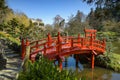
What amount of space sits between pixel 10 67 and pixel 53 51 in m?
4.87

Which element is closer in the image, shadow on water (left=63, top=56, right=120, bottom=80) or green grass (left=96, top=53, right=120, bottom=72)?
shadow on water (left=63, top=56, right=120, bottom=80)

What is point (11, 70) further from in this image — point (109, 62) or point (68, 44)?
point (109, 62)

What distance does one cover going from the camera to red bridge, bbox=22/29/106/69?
16828 mm

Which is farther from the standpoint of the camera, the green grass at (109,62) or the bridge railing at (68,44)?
the green grass at (109,62)

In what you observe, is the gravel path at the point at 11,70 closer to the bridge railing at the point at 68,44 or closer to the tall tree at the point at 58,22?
the bridge railing at the point at 68,44

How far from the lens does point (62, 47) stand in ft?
65.2

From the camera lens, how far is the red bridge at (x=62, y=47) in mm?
16828

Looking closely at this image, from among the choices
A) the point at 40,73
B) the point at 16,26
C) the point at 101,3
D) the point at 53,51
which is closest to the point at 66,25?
the point at 16,26

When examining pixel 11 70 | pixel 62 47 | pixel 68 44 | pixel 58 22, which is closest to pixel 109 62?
pixel 68 44

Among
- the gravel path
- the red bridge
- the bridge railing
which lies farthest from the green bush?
the bridge railing

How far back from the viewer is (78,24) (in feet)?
172

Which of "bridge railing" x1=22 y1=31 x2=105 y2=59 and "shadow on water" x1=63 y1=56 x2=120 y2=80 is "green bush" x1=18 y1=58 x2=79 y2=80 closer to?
"bridge railing" x1=22 y1=31 x2=105 y2=59

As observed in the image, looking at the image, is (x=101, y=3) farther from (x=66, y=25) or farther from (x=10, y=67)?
(x=66, y=25)

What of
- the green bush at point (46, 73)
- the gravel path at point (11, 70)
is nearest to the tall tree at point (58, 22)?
the gravel path at point (11, 70)
